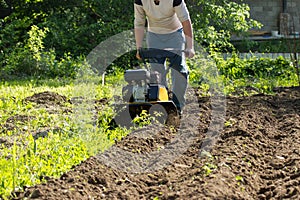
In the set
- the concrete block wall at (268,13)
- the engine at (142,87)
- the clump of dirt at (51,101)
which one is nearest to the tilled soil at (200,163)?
the engine at (142,87)

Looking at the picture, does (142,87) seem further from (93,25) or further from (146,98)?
(93,25)

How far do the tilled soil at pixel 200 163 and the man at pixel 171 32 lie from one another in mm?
457

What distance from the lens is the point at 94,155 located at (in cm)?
559

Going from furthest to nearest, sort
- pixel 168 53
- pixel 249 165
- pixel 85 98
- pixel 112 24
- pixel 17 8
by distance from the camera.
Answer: pixel 17 8, pixel 112 24, pixel 85 98, pixel 168 53, pixel 249 165

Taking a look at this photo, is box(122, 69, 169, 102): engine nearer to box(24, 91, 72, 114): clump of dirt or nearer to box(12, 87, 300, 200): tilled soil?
box(12, 87, 300, 200): tilled soil

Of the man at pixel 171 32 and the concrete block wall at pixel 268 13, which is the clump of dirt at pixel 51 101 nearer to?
the man at pixel 171 32

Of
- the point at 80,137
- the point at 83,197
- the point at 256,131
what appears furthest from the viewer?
the point at 256,131

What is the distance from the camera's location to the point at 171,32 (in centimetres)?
796

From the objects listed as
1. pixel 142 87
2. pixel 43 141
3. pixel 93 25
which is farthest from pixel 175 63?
pixel 93 25

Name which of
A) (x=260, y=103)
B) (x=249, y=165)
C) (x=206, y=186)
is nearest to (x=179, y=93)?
(x=260, y=103)

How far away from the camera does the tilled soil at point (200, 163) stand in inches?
178

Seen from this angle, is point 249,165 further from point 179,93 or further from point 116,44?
point 116,44

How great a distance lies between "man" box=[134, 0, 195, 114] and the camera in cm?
762

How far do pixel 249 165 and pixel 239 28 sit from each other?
32.0ft
